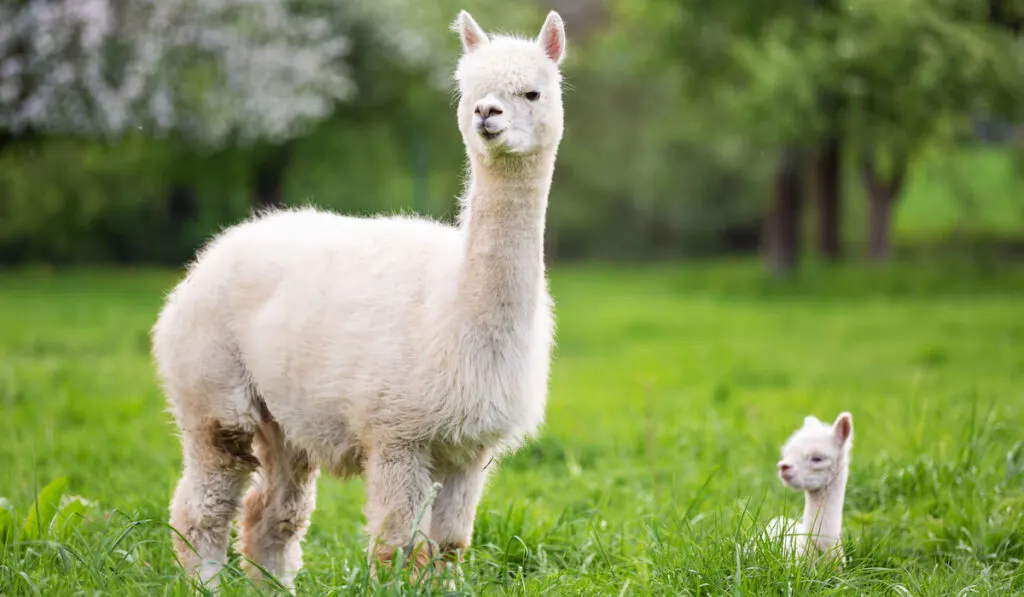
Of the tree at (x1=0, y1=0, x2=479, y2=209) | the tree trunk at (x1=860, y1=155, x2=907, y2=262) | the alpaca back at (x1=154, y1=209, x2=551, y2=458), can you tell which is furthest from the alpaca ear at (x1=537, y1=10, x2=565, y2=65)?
the tree trunk at (x1=860, y1=155, x2=907, y2=262)

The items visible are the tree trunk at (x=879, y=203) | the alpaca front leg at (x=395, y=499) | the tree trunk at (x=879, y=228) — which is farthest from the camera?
the tree trunk at (x=879, y=228)

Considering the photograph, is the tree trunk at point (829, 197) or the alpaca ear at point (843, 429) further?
the tree trunk at point (829, 197)

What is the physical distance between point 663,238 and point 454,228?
26.4 m

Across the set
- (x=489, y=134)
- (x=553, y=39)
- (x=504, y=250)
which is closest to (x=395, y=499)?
(x=504, y=250)

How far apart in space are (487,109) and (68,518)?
6.94 ft

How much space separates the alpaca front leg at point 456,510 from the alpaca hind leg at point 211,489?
0.86m

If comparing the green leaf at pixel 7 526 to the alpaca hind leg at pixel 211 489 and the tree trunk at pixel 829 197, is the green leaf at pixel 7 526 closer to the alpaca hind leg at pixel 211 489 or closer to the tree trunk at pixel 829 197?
the alpaca hind leg at pixel 211 489

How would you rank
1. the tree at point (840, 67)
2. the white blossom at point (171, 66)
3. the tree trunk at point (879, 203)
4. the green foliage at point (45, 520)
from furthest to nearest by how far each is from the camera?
1. the tree trunk at point (879, 203)
2. the white blossom at point (171, 66)
3. the tree at point (840, 67)
4. the green foliage at point (45, 520)

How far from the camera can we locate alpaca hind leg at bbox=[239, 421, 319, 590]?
15.3 ft

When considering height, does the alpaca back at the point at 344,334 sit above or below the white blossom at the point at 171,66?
below

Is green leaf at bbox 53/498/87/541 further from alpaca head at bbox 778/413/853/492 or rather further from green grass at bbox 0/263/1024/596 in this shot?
alpaca head at bbox 778/413/853/492

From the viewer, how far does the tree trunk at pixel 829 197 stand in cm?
2020

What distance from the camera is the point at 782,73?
51.9 feet

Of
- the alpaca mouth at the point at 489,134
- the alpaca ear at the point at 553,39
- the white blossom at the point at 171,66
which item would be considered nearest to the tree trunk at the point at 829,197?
the white blossom at the point at 171,66
